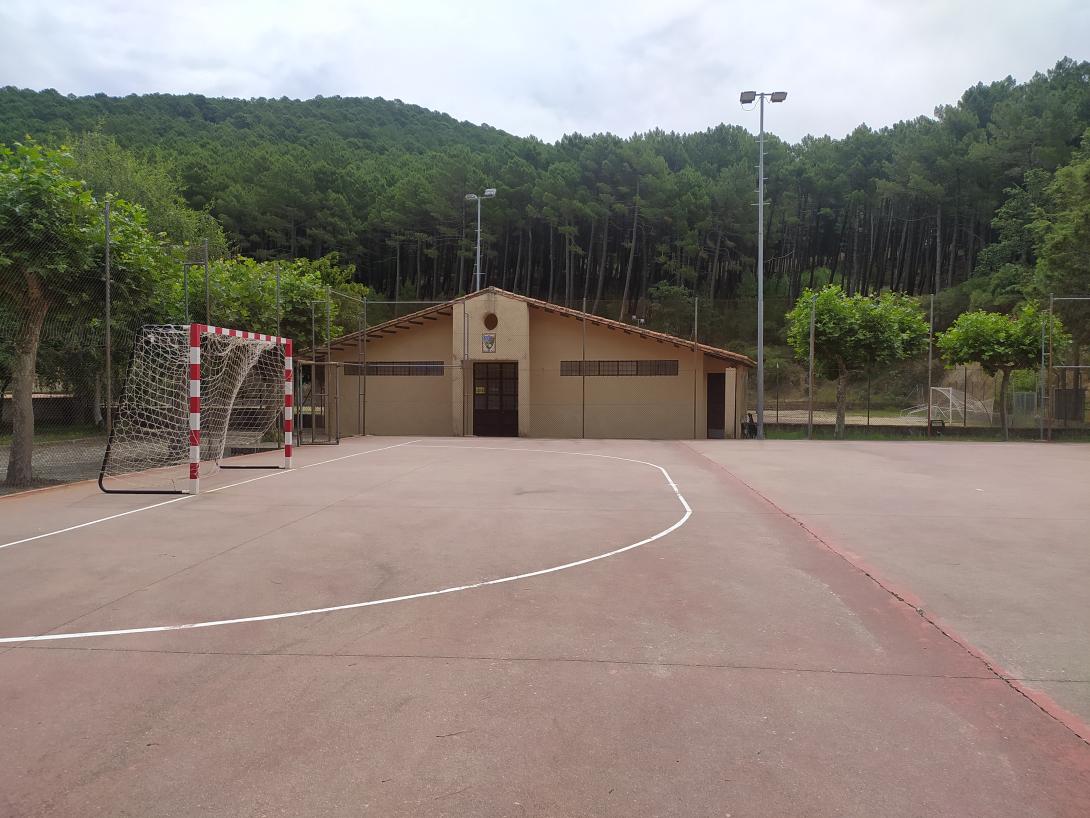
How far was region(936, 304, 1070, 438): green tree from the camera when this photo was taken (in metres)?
23.2

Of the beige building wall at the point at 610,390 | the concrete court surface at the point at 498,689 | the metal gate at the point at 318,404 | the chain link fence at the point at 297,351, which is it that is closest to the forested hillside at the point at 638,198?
the chain link fence at the point at 297,351

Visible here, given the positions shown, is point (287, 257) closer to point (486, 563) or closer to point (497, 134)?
point (497, 134)

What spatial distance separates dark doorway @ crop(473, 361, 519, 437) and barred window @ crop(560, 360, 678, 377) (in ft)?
5.94

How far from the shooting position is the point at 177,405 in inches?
508

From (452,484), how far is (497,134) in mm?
64426

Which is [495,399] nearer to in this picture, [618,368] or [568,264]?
[618,368]

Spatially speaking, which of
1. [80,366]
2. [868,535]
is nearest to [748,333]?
[80,366]

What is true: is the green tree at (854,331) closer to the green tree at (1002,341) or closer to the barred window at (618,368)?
the green tree at (1002,341)

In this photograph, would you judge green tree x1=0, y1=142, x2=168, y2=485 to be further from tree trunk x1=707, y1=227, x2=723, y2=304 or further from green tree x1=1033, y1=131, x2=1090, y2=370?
tree trunk x1=707, y1=227, x2=723, y2=304

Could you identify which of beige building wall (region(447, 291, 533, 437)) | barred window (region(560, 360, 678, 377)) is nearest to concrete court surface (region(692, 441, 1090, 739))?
barred window (region(560, 360, 678, 377))

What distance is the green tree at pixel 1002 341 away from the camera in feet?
76.0

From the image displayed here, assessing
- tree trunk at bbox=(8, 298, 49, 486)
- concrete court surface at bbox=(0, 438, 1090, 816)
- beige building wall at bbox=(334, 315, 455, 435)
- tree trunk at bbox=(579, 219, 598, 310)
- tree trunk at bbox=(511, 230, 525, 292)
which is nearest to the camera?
concrete court surface at bbox=(0, 438, 1090, 816)

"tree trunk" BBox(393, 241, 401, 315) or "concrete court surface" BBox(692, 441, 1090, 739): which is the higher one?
"tree trunk" BBox(393, 241, 401, 315)

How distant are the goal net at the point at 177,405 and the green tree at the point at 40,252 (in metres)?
1.09
